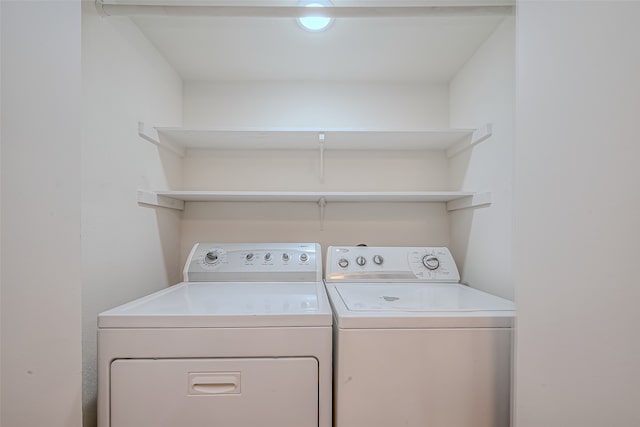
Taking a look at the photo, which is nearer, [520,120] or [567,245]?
[567,245]

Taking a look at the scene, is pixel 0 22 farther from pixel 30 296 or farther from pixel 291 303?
pixel 291 303

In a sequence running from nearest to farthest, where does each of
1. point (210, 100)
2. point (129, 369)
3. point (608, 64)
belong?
point (608, 64), point (129, 369), point (210, 100)

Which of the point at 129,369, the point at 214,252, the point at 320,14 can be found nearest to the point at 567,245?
the point at 320,14

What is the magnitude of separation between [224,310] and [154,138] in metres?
1.02

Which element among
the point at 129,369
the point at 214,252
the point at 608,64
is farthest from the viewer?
the point at 214,252

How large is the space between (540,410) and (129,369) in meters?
1.18

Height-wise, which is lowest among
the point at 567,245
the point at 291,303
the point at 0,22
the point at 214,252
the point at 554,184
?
the point at 291,303

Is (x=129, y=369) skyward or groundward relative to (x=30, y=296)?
groundward

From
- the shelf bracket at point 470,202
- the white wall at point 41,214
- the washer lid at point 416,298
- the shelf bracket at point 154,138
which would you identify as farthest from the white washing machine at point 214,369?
the shelf bracket at point 470,202

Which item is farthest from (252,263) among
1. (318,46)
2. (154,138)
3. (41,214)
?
(318,46)

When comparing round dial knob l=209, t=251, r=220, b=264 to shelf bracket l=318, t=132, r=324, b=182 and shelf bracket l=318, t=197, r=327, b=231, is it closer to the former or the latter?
shelf bracket l=318, t=197, r=327, b=231

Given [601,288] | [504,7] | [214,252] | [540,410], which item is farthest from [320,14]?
[540,410]

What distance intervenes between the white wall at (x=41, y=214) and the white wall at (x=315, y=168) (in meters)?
1.05

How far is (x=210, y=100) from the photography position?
1872 millimetres
